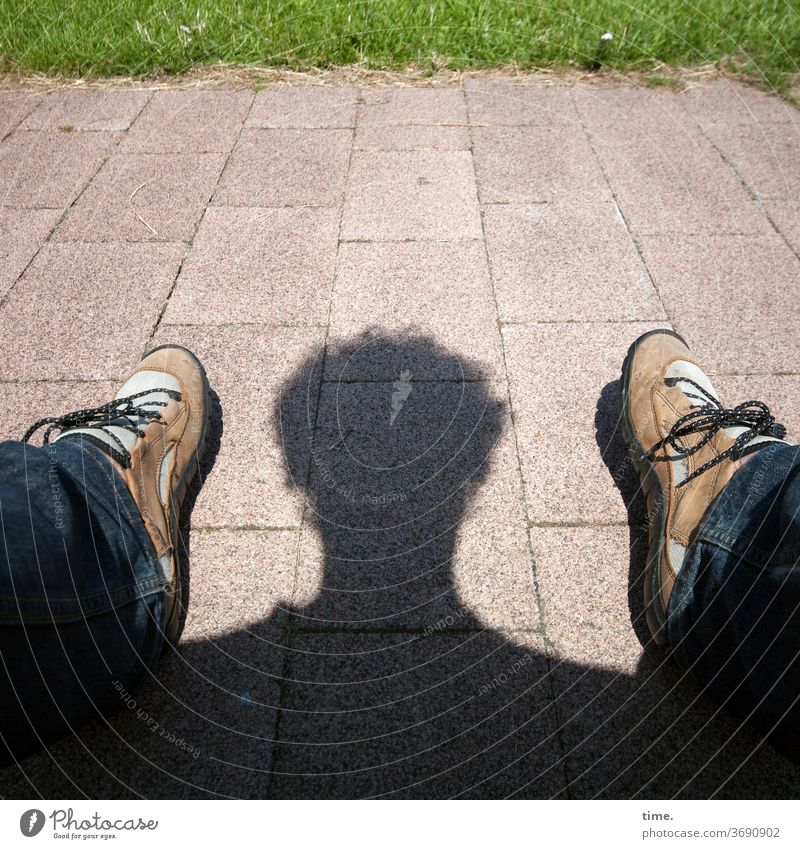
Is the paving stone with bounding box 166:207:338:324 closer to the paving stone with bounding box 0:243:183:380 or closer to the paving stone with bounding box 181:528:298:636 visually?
the paving stone with bounding box 0:243:183:380

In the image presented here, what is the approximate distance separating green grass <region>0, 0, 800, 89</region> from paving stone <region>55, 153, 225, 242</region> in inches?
50.0

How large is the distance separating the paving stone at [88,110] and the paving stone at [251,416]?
7.16ft

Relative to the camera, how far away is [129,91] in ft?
14.7

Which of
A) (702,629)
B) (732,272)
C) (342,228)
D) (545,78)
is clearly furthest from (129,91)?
(702,629)

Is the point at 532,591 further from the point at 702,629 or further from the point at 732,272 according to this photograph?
the point at 732,272

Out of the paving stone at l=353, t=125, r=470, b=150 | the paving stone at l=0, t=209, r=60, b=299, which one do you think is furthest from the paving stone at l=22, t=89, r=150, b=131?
the paving stone at l=353, t=125, r=470, b=150

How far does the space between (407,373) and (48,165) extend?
8.63ft

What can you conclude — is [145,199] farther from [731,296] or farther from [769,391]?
[769,391]

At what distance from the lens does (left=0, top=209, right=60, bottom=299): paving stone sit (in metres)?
3.09

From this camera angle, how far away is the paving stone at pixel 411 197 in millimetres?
3287

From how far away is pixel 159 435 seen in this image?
2104mm

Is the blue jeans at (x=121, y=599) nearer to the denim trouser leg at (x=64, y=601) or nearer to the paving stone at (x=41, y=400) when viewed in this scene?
the denim trouser leg at (x=64, y=601)

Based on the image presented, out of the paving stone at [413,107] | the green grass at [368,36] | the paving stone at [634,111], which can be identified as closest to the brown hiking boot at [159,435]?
the paving stone at [413,107]

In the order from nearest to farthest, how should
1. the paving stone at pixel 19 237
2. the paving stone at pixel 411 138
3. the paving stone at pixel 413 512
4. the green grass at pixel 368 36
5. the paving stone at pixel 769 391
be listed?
the paving stone at pixel 413 512 < the paving stone at pixel 769 391 < the paving stone at pixel 19 237 < the paving stone at pixel 411 138 < the green grass at pixel 368 36
